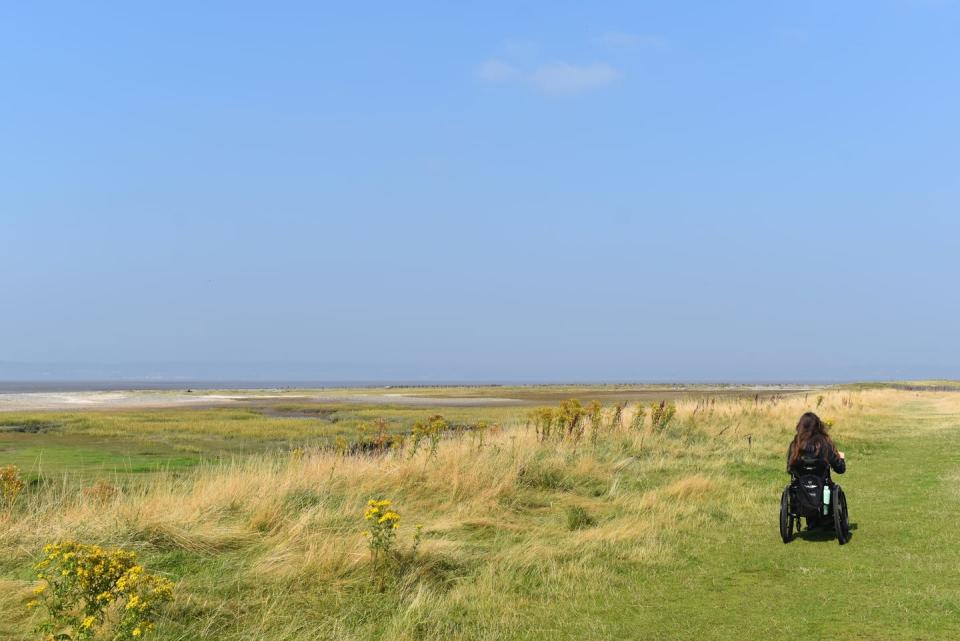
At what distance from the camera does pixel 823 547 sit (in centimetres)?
1018

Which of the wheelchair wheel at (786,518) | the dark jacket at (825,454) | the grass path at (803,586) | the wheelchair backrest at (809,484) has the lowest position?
the grass path at (803,586)

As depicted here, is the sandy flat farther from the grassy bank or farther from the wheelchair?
the wheelchair

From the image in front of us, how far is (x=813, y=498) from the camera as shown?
1030cm

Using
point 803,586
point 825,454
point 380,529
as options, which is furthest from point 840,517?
point 380,529

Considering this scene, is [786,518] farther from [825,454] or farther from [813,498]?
[825,454]

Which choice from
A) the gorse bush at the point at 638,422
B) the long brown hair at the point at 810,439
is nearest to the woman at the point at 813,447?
the long brown hair at the point at 810,439

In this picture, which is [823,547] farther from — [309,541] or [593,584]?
[309,541]

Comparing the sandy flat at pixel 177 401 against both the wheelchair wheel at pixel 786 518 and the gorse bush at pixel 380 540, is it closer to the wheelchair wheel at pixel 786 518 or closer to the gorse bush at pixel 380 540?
the wheelchair wheel at pixel 786 518

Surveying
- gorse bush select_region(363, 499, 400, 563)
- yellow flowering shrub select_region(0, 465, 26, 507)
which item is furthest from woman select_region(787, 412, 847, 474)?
yellow flowering shrub select_region(0, 465, 26, 507)

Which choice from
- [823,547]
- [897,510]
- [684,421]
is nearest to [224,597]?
[823,547]

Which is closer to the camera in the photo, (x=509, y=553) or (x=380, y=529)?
(x=380, y=529)

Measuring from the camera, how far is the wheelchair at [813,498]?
10.2m

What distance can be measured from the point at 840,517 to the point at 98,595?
8.71m

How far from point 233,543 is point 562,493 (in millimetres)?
6682
